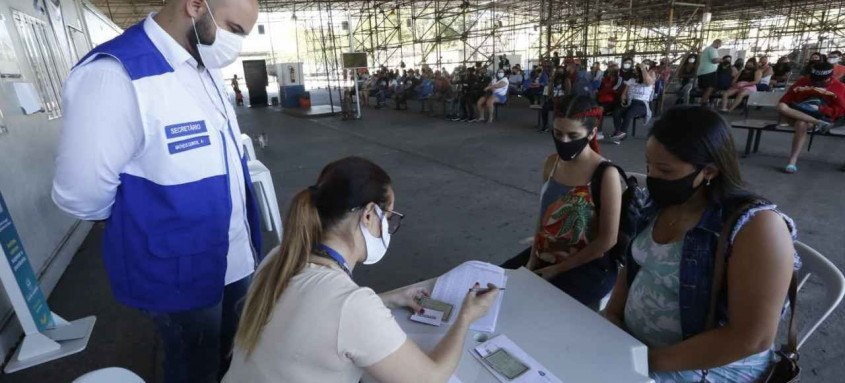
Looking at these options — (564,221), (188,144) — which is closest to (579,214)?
(564,221)

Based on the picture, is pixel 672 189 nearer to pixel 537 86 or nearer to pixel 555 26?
pixel 537 86

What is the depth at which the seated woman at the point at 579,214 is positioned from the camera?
182 cm

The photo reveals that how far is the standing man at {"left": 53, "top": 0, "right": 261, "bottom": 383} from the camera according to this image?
43.3 inches

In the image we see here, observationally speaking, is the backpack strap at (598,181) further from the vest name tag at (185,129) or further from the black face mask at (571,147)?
the vest name tag at (185,129)

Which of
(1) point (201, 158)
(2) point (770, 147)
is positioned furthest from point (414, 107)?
(1) point (201, 158)

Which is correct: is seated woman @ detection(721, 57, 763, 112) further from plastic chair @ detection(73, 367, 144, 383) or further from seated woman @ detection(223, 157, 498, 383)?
plastic chair @ detection(73, 367, 144, 383)

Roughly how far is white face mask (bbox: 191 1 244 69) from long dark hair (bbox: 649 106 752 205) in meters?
1.32

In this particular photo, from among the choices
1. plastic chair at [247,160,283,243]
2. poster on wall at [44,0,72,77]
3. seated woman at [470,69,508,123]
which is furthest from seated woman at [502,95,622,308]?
seated woman at [470,69,508,123]

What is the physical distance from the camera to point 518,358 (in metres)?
1.07

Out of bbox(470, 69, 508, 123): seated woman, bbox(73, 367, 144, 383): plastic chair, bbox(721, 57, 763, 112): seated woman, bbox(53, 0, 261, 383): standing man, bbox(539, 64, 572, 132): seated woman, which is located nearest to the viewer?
bbox(73, 367, 144, 383): plastic chair

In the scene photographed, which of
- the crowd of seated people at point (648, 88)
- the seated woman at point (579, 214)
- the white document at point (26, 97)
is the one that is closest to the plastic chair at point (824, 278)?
the seated woman at point (579, 214)

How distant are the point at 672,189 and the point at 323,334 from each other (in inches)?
41.0

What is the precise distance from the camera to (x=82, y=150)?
3.58ft

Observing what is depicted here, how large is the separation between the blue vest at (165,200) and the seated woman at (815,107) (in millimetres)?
5722
